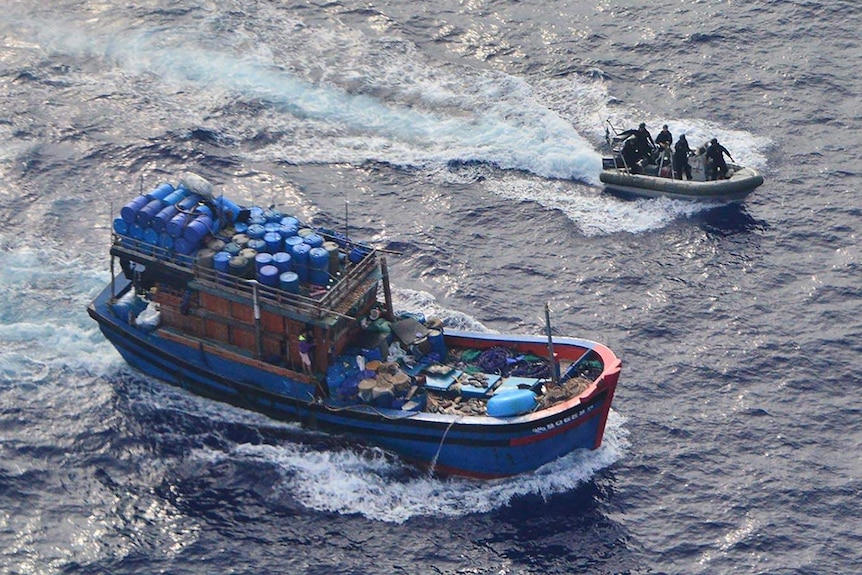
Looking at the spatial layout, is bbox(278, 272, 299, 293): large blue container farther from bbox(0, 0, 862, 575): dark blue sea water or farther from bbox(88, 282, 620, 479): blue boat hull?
bbox(0, 0, 862, 575): dark blue sea water

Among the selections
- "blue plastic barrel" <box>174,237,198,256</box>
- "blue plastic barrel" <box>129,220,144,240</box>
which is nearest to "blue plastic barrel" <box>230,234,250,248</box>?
"blue plastic barrel" <box>174,237,198,256</box>

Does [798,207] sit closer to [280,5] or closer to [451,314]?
[451,314]

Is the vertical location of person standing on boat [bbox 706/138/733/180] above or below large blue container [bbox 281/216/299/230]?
below

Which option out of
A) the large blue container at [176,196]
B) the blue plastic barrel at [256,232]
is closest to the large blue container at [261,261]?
the blue plastic barrel at [256,232]

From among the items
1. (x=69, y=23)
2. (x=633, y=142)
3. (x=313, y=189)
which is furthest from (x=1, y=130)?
(x=633, y=142)

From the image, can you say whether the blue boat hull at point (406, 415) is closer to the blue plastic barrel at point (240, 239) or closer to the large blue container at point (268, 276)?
the large blue container at point (268, 276)

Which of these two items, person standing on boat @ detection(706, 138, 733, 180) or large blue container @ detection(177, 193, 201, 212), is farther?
person standing on boat @ detection(706, 138, 733, 180)

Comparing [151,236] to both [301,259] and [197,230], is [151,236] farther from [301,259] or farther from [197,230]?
[301,259]
